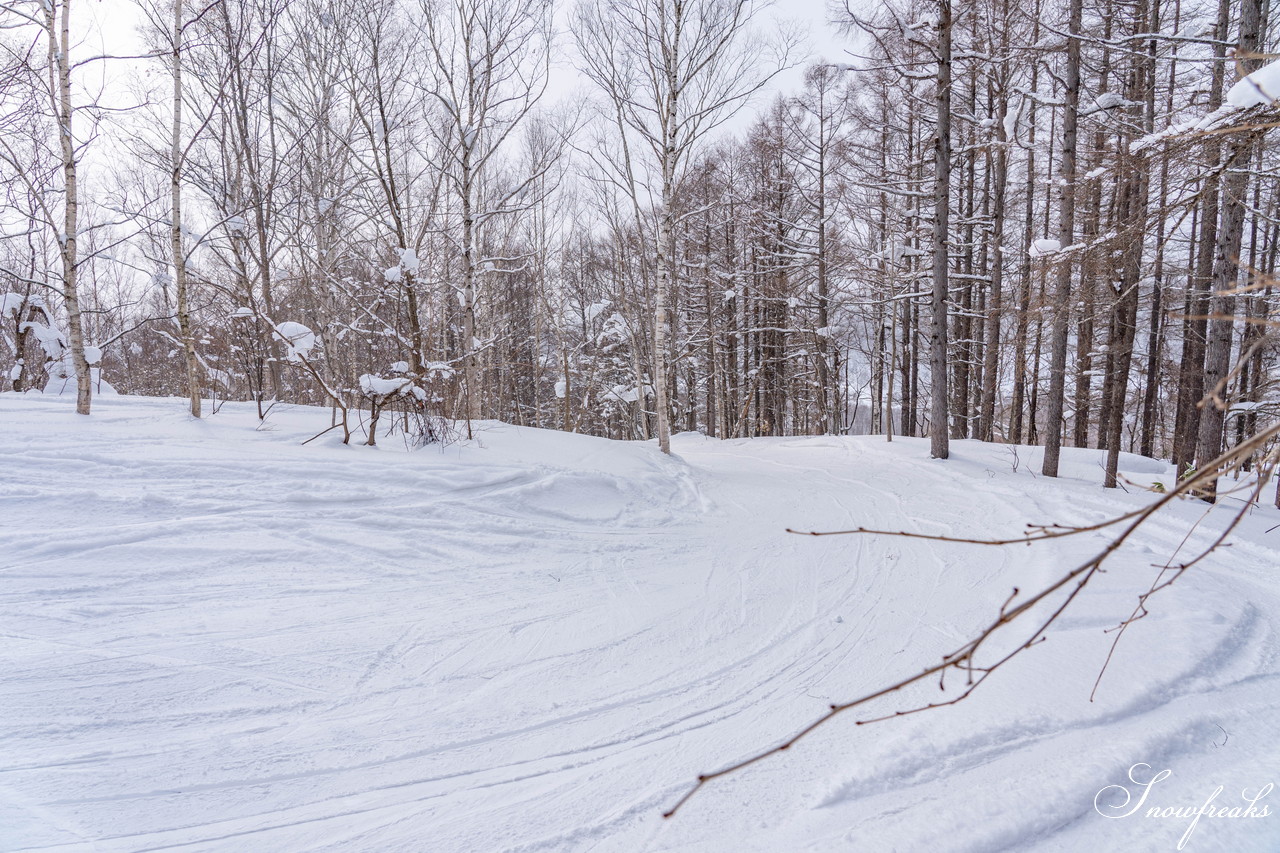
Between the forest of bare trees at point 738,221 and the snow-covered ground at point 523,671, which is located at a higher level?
the forest of bare trees at point 738,221

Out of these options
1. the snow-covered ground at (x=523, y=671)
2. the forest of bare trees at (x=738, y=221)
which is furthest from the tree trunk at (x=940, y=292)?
the snow-covered ground at (x=523, y=671)

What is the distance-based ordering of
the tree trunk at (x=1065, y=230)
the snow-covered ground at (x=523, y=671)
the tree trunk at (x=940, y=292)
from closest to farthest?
the snow-covered ground at (x=523, y=671)
the tree trunk at (x=1065, y=230)
the tree trunk at (x=940, y=292)

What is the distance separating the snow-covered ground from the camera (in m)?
2.29

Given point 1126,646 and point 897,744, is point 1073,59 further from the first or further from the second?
point 897,744

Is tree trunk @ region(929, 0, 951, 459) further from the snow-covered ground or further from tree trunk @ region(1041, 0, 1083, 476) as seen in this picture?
the snow-covered ground

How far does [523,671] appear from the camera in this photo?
325 cm

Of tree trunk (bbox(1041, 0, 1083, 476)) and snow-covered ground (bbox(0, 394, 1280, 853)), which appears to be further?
tree trunk (bbox(1041, 0, 1083, 476))

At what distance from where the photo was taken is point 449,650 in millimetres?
3375

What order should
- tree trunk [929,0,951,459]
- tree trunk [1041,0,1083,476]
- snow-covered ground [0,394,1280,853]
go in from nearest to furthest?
1. snow-covered ground [0,394,1280,853]
2. tree trunk [1041,0,1083,476]
3. tree trunk [929,0,951,459]

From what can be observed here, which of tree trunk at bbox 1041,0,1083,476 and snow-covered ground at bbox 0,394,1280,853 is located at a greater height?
tree trunk at bbox 1041,0,1083,476

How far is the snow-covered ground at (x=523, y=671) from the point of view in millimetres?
2295

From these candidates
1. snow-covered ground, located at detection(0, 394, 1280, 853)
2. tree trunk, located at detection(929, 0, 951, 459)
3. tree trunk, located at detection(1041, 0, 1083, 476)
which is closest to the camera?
snow-covered ground, located at detection(0, 394, 1280, 853)

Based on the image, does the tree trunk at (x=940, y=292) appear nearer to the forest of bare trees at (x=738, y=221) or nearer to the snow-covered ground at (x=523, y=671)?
the forest of bare trees at (x=738, y=221)

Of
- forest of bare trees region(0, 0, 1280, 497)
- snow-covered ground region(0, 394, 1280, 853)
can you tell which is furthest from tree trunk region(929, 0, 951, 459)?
snow-covered ground region(0, 394, 1280, 853)
